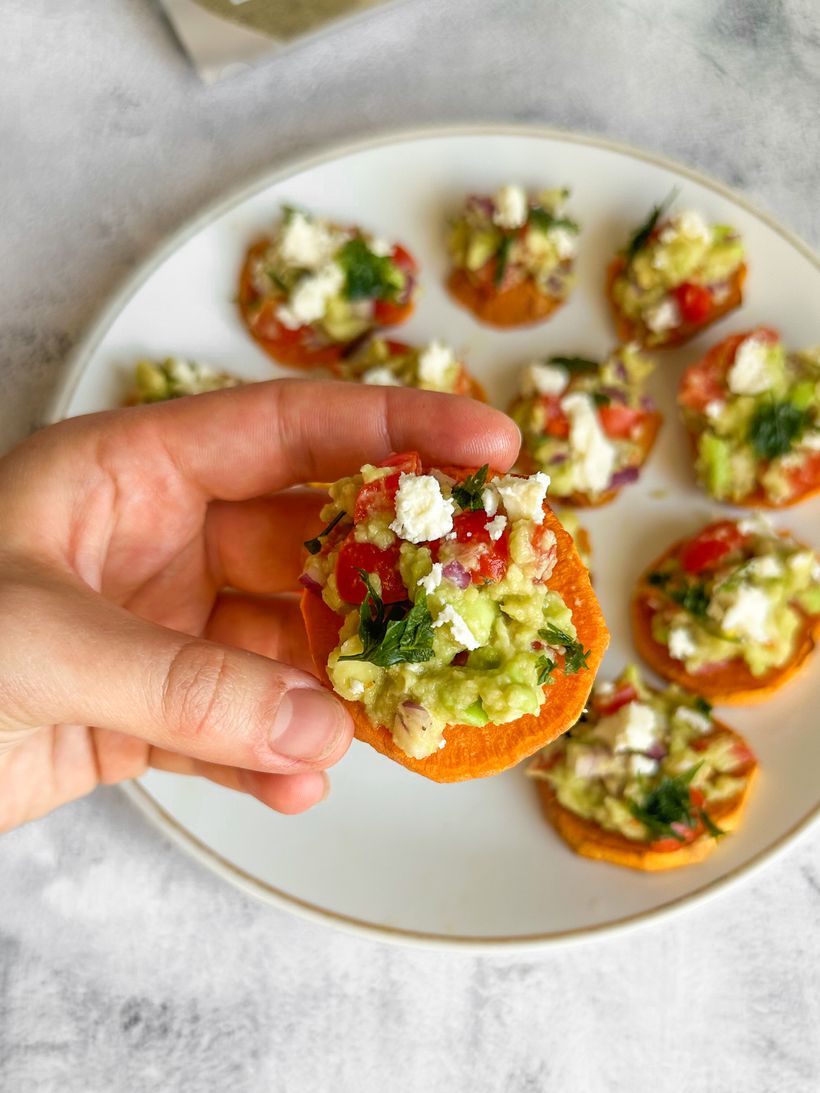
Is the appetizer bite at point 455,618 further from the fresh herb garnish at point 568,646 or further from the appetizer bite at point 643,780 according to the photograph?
the appetizer bite at point 643,780

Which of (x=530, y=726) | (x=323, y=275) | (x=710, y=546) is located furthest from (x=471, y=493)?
(x=323, y=275)

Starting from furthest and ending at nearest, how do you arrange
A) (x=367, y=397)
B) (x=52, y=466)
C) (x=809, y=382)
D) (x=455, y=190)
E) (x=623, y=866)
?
(x=455, y=190), (x=809, y=382), (x=623, y=866), (x=367, y=397), (x=52, y=466)

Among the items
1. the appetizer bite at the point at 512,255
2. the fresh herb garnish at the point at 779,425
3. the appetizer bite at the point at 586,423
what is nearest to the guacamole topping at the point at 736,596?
the fresh herb garnish at the point at 779,425

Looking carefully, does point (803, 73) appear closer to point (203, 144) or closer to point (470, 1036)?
point (203, 144)

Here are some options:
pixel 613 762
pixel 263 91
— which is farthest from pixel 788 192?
pixel 613 762

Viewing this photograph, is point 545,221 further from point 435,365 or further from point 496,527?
point 496,527

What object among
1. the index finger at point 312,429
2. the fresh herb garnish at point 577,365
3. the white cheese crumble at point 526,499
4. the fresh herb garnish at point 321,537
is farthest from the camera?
the fresh herb garnish at point 577,365
